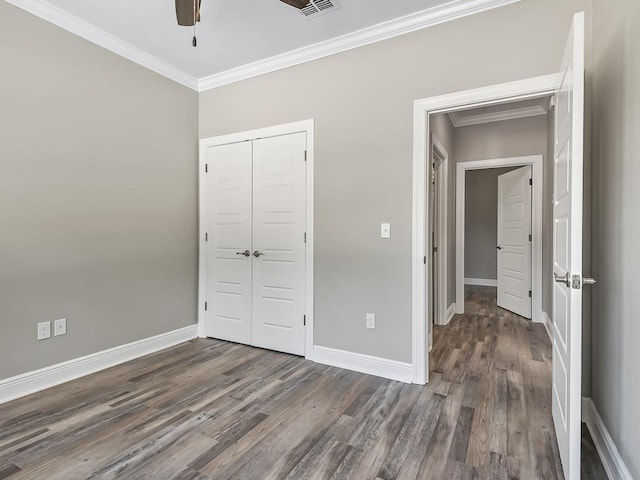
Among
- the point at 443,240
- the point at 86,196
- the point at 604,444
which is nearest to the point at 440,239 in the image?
the point at 443,240

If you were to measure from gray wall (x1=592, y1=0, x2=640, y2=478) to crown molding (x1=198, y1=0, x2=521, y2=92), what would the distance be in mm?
786

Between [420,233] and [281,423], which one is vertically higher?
[420,233]

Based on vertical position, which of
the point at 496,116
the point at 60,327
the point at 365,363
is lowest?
the point at 365,363

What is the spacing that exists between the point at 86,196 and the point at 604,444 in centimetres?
376

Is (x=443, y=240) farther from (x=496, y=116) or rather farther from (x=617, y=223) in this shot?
(x=617, y=223)

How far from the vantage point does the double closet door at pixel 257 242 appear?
3.19 m

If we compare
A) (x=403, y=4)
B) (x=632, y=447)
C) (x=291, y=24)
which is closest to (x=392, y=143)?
(x=403, y=4)

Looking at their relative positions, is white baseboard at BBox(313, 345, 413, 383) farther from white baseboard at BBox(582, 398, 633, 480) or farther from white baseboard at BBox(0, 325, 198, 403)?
white baseboard at BBox(0, 325, 198, 403)

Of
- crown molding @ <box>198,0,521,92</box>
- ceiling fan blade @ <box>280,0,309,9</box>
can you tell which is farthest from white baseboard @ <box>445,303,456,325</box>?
ceiling fan blade @ <box>280,0,309,9</box>

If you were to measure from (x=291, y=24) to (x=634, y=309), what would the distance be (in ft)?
9.25

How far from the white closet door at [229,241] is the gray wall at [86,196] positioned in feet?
0.83

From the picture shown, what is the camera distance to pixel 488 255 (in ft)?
24.2

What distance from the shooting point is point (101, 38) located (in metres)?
2.82

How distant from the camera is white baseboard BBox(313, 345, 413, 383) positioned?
2.68 m
